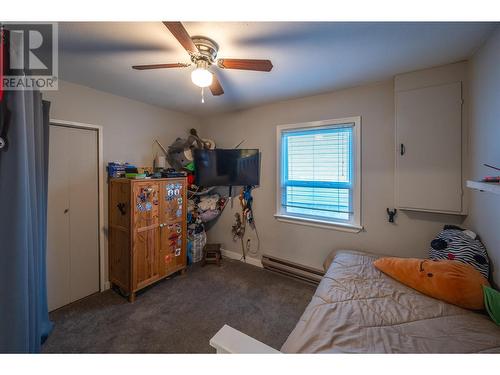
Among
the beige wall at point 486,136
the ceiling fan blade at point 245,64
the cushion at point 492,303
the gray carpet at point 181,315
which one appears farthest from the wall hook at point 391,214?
the ceiling fan blade at point 245,64

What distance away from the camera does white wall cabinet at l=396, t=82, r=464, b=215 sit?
176cm

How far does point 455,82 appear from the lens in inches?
68.9

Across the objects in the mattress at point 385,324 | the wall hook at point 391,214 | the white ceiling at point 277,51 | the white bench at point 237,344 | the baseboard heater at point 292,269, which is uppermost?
the white ceiling at point 277,51

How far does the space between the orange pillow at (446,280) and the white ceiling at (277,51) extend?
165cm

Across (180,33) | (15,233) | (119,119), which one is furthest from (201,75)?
(119,119)

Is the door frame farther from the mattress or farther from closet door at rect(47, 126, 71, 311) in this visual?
the mattress

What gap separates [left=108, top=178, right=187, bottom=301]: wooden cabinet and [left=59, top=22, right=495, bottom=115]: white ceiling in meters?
1.12

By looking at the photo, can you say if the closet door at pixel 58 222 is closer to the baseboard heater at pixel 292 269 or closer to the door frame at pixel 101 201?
the door frame at pixel 101 201

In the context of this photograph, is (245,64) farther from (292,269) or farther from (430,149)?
(292,269)

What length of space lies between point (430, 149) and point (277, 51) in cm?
167

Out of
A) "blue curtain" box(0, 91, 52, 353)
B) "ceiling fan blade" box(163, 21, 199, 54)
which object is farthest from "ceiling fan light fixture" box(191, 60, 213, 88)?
"blue curtain" box(0, 91, 52, 353)

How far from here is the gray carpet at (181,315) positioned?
1.65m
